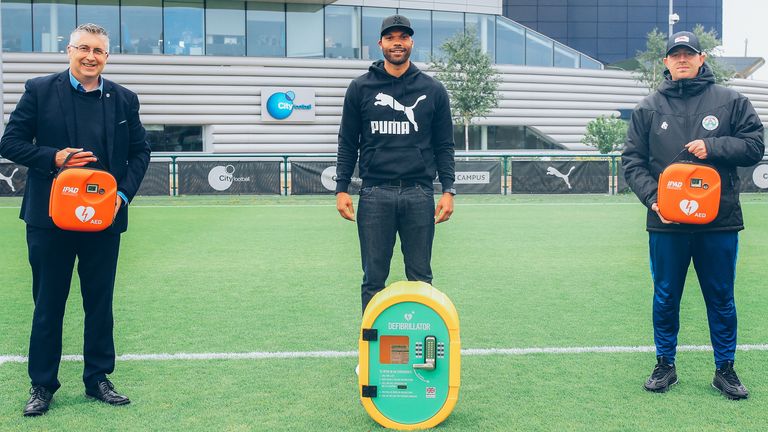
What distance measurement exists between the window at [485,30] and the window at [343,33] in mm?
6570

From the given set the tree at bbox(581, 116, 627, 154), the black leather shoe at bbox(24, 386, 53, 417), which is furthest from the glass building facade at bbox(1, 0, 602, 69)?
the black leather shoe at bbox(24, 386, 53, 417)

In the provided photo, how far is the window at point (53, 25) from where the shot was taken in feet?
135

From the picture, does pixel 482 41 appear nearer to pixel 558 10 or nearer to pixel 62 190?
pixel 558 10

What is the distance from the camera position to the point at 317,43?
4541 cm

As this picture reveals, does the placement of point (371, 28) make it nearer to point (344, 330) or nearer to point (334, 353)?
point (344, 330)

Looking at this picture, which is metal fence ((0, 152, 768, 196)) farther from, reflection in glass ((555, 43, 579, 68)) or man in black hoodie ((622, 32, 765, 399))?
reflection in glass ((555, 43, 579, 68))

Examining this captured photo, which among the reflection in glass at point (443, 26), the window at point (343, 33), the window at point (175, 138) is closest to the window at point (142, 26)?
the window at point (175, 138)

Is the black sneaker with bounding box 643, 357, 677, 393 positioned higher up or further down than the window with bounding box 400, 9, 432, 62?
further down

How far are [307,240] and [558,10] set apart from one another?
65.7 meters

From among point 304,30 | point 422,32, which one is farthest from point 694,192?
point 422,32

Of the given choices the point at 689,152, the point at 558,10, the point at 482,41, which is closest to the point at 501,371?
the point at 689,152

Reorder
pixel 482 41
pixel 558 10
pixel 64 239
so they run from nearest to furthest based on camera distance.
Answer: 1. pixel 64 239
2. pixel 482 41
3. pixel 558 10

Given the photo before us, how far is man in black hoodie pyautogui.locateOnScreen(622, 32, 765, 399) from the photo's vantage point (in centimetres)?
528

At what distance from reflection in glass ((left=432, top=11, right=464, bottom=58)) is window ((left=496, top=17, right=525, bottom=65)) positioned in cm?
284
